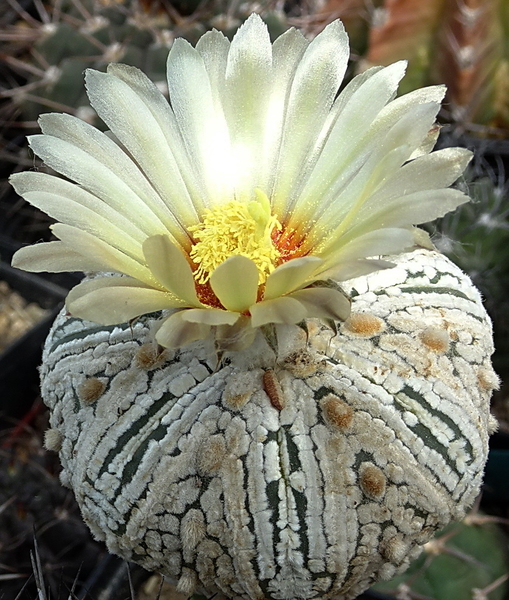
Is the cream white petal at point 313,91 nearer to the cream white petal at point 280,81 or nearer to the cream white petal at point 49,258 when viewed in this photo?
the cream white petal at point 280,81

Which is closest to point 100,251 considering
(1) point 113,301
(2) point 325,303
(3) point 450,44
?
(1) point 113,301

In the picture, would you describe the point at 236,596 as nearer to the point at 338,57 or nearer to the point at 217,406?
the point at 217,406

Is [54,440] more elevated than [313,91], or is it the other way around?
[313,91]

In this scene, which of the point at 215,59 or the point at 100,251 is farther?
the point at 215,59

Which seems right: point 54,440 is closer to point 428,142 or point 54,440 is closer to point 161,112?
point 161,112

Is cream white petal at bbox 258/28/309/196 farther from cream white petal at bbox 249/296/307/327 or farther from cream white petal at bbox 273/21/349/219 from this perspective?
cream white petal at bbox 249/296/307/327

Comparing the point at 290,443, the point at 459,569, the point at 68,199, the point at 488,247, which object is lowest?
the point at 459,569

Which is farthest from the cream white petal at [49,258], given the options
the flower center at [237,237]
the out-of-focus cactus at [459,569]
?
the out-of-focus cactus at [459,569]
